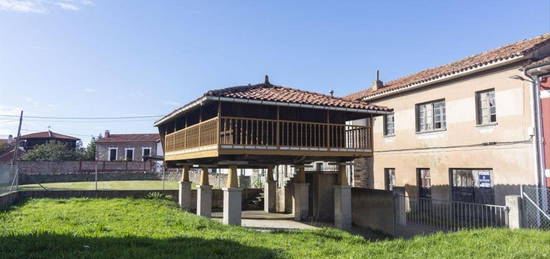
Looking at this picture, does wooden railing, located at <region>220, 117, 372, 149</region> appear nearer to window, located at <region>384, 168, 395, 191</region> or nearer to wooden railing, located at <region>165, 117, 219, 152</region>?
wooden railing, located at <region>165, 117, 219, 152</region>

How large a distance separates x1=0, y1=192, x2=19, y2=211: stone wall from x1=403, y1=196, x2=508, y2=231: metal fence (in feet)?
44.2

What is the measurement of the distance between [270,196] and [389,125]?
6409 millimetres

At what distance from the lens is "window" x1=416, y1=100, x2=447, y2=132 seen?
16344 mm

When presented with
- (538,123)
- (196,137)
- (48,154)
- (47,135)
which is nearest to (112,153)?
(48,154)

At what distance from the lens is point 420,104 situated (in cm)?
1723

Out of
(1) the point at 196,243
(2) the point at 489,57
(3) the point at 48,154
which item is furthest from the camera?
(3) the point at 48,154

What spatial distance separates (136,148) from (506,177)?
143 ft

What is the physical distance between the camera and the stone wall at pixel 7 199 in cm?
1419

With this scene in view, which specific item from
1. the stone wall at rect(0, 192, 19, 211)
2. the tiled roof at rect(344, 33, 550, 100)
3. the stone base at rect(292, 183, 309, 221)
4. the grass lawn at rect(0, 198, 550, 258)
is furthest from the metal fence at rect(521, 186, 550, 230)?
the stone wall at rect(0, 192, 19, 211)

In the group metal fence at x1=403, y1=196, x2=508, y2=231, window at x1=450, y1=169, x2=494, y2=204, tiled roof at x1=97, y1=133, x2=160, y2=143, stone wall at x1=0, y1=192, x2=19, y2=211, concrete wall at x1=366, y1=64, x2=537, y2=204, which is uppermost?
tiled roof at x1=97, y1=133, x2=160, y2=143

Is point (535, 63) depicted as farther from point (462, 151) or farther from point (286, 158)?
point (286, 158)

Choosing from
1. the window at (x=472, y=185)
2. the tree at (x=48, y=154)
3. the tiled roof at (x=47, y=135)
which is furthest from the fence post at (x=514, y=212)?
the tiled roof at (x=47, y=135)

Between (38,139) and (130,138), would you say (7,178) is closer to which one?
(130,138)

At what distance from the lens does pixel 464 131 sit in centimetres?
1516
